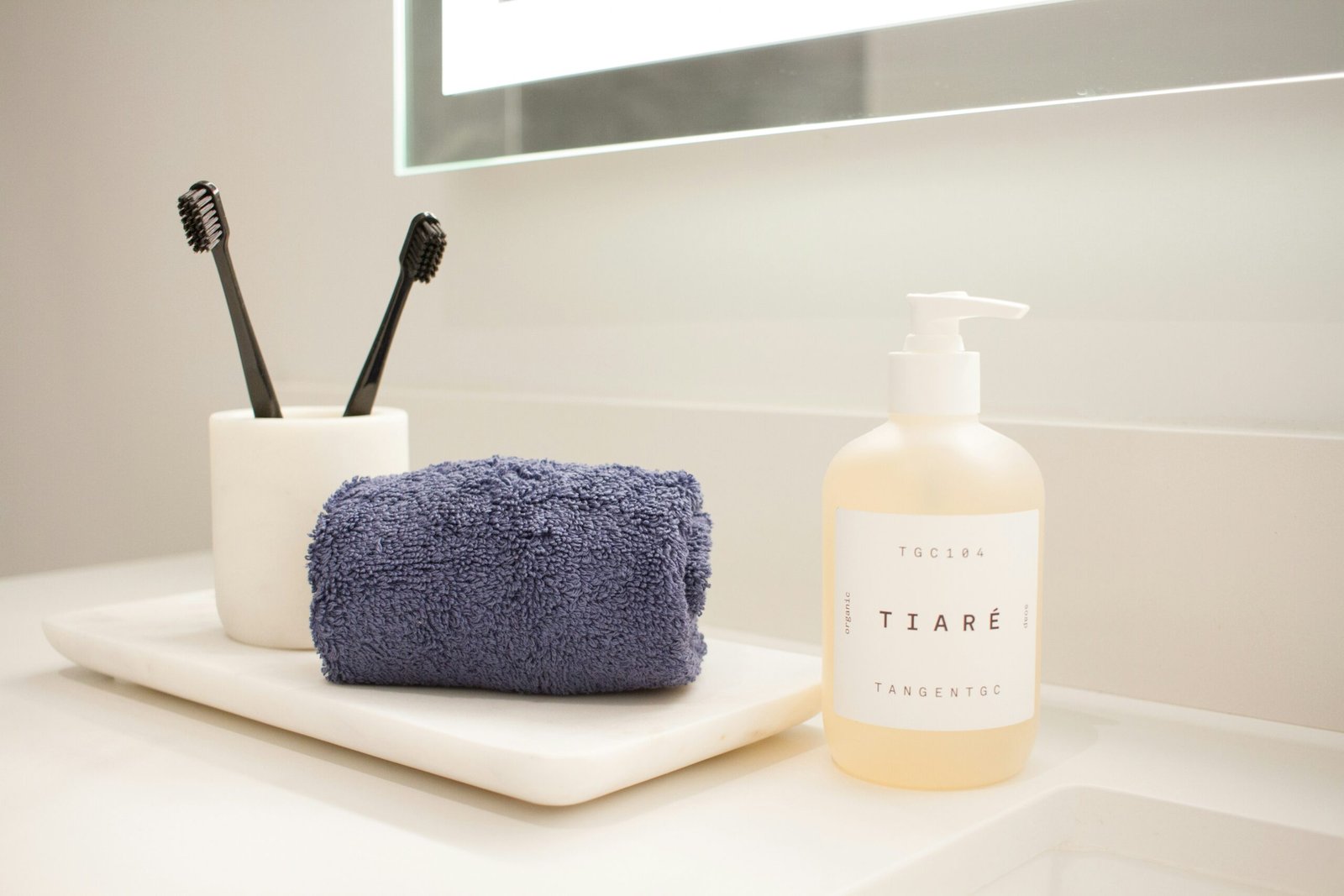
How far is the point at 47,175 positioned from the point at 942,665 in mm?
1224

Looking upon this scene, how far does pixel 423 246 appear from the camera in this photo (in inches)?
24.1

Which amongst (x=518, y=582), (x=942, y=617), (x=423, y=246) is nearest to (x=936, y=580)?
(x=942, y=617)

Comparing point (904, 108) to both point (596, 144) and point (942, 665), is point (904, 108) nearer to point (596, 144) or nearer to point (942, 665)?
point (596, 144)

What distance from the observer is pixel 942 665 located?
1.40 ft

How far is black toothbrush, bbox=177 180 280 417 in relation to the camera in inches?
23.3

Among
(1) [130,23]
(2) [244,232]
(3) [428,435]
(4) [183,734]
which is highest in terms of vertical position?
(1) [130,23]

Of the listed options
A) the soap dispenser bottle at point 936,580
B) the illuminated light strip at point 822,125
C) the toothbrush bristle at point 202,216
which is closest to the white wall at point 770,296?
the illuminated light strip at point 822,125

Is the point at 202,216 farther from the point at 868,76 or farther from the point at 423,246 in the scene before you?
the point at 868,76

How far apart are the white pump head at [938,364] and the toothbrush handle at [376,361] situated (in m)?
0.28

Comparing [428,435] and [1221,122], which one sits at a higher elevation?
[1221,122]

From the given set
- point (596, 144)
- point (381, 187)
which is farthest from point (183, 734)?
point (381, 187)

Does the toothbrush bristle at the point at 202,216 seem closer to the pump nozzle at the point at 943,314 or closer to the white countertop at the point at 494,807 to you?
the white countertop at the point at 494,807

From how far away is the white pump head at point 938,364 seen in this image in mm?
444

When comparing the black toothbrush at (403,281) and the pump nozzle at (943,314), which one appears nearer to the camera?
the pump nozzle at (943,314)
